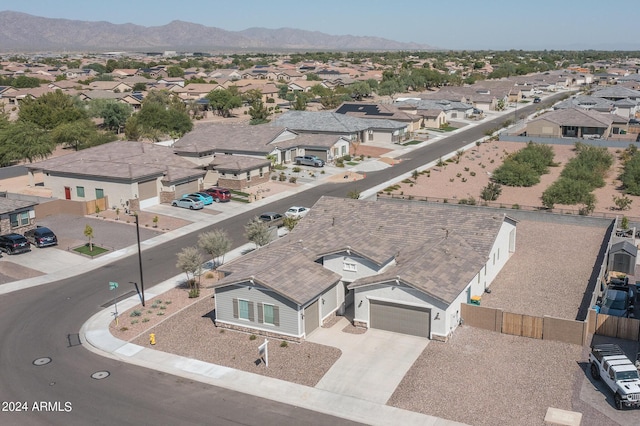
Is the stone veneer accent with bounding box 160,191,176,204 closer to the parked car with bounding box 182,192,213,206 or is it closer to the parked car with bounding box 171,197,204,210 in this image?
the parked car with bounding box 171,197,204,210

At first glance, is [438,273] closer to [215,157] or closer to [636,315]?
[636,315]

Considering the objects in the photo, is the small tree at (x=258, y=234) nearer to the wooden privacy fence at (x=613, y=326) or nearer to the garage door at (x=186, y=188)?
the garage door at (x=186, y=188)

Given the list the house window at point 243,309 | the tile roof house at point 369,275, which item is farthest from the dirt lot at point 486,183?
the house window at point 243,309

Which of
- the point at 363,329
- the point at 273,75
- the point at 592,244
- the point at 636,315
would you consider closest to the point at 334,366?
the point at 363,329

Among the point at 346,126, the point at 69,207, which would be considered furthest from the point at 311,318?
the point at 346,126

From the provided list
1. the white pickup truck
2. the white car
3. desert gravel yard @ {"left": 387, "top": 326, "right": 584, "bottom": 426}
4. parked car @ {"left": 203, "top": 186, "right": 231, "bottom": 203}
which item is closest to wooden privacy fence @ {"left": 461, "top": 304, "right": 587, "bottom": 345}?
desert gravel yard @ {"left": 387, "top": 326, "right": 584, "bottom": 426}
